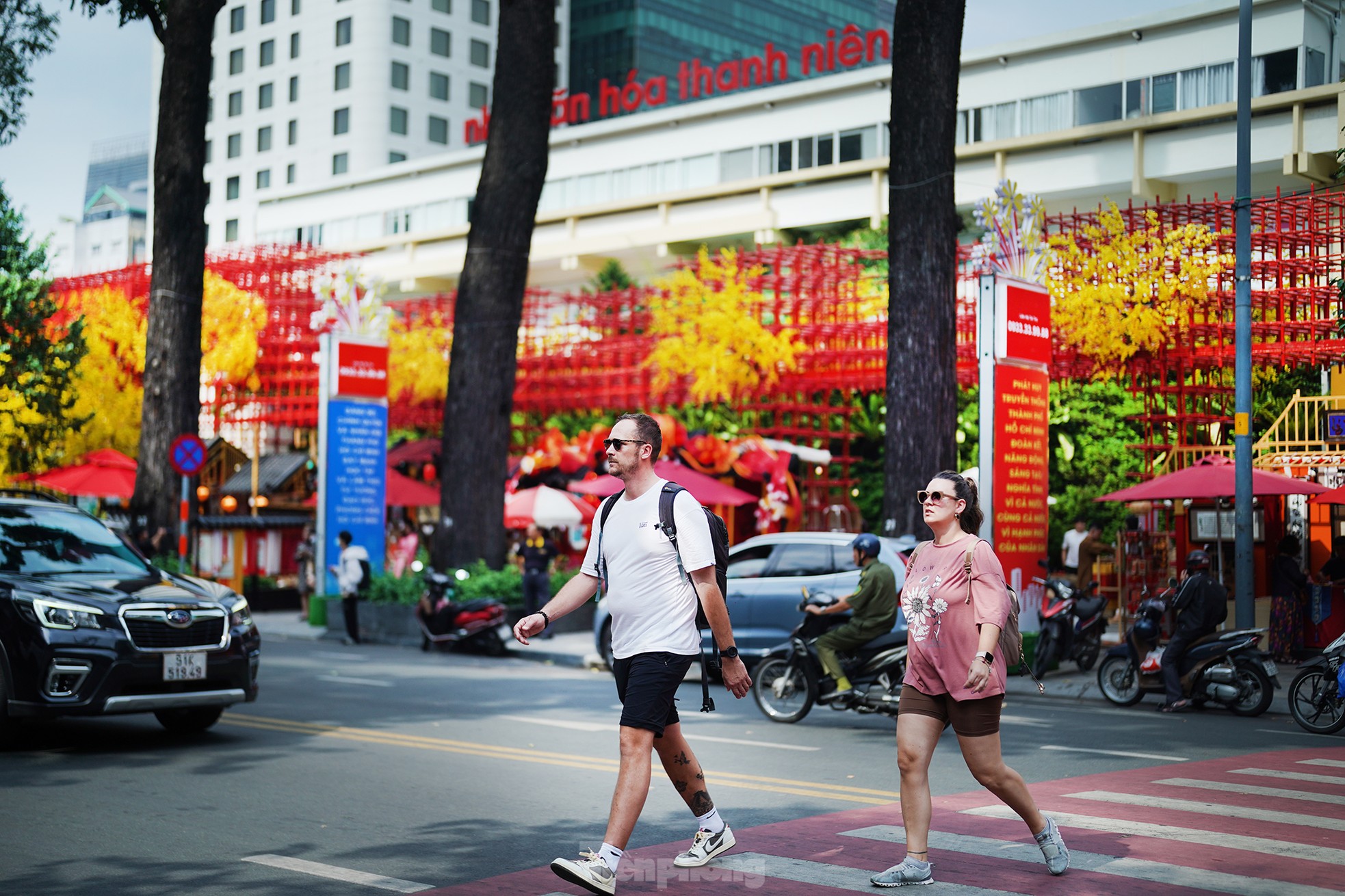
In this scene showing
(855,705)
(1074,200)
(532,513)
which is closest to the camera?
(855,705)

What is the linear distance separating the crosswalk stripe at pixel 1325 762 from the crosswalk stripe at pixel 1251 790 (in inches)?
54.4

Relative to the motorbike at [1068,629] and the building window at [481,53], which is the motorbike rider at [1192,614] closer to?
the motorbike at [1068,629]

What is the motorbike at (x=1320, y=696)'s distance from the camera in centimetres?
1209

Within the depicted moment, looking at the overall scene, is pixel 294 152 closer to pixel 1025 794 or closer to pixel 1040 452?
pixel 1040 452

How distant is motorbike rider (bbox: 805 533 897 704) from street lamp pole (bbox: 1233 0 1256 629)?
5.51m

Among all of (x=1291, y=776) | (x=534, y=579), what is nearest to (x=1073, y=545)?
(x=534, y=579)

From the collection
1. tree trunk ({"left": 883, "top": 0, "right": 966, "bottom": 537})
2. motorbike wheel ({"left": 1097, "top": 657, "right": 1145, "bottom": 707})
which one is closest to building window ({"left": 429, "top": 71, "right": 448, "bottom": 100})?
tree trunk ({"left": 883, "top": 0, "right": 966, "bottom": 537})

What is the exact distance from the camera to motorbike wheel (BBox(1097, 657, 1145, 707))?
14.4 m

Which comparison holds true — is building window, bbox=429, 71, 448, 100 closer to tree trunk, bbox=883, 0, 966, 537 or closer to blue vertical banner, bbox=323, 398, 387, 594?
blue vertical banner, bbox=323, 398, 387, 594

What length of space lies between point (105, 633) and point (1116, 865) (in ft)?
21.6

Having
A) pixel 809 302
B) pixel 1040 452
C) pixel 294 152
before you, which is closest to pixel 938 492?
pixel 1040 452

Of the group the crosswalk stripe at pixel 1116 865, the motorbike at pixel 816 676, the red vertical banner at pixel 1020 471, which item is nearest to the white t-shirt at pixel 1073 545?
the red vertical banner at pixel 1020 471

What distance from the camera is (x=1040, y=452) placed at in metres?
17.3

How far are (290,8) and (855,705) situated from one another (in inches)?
2764
